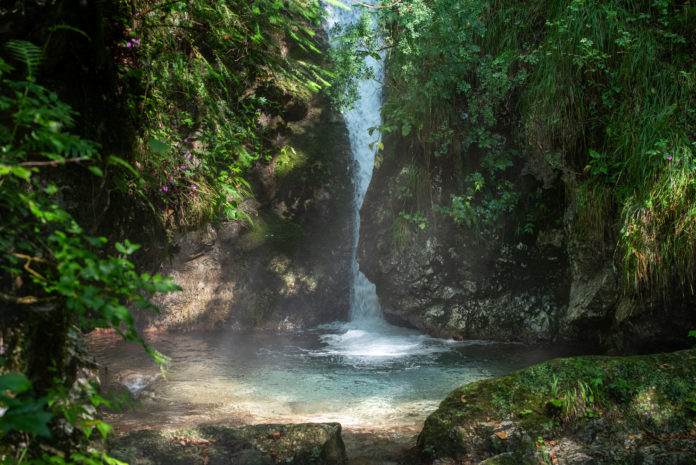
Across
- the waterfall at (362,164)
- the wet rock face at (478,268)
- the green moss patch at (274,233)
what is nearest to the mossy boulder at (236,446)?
the wet rock face at (478,268)

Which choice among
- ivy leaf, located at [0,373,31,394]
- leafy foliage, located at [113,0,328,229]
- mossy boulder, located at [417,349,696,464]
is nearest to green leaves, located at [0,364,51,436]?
ivy leaf, located at [0,373,31,394]

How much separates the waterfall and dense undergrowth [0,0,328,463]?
14.8ft

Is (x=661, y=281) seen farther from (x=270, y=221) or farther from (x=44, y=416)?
(x=270, y=221)

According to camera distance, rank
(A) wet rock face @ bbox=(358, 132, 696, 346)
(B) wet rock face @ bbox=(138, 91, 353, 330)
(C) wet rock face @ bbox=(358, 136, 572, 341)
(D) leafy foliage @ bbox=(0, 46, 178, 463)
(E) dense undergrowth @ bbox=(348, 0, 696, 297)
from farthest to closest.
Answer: (B) wet rock face @ bbox=(138, 91, 353, 330) → (C) wet rock face @ bbox=(358, 136, 572, 341) → (A) wet rock face @ bbox=(358, 132, 696, 346) → (E) dense undergrowth @ bbox=(348, 0, 696, 297) → (D) leafy foliage @ bbox=(0, 46, 178, 463)

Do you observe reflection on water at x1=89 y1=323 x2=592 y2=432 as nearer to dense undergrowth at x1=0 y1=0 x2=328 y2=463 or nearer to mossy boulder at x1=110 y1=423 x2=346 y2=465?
mossy boulder at x1=110 y1=423 x2=346 y2=465

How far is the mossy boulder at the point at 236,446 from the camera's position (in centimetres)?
297

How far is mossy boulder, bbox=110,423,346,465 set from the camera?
297cm

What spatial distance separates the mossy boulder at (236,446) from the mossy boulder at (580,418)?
769 mm

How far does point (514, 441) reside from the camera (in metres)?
3.23

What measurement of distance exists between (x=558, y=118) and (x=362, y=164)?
16.7 feet

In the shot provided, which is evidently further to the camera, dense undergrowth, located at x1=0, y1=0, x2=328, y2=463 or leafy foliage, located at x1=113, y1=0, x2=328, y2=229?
leafy foliage, located at x1=113, y1=0, x2=328, y2=229

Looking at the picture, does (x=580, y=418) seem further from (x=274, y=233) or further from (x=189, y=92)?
(x=274, y=233)

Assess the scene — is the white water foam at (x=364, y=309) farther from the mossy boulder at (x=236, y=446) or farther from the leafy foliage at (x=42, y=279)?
the leafy foliage at (x=42, y=279)

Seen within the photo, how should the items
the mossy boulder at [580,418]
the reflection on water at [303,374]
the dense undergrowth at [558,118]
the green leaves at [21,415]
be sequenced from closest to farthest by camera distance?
1. the green leaves at [21,415]
2. the mossy boulder at [580,418]
3. the dense undergrowth at [558,118]
4. the reflection on water at [303,374]
